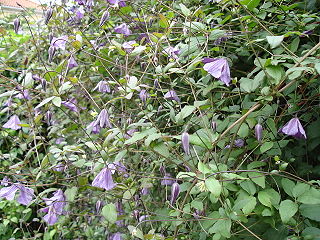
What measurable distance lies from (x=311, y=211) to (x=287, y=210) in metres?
0.09

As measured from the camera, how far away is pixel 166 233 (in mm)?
1529

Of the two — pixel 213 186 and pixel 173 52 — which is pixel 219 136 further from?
pixel 173 52

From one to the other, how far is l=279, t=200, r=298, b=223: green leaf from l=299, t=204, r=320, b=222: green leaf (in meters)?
0.05

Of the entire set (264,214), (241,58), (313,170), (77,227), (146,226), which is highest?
(241,58)

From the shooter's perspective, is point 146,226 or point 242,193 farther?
point 146,226

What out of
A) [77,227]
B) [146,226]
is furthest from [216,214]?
[77,227]

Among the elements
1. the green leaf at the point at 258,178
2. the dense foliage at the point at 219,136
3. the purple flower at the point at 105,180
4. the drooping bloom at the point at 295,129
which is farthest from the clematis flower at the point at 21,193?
the drooping bloom at the point at 295,129

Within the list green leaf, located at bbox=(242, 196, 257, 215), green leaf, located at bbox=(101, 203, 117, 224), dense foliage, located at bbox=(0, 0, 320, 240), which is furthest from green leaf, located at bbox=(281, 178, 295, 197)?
green leaf, located at bbox=(101, 203, 117, 224)

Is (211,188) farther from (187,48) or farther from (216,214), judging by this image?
(187,48)

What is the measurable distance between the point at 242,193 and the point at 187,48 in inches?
19.5

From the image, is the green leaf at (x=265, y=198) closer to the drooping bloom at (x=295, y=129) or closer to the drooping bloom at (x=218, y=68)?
the drooping bloom at (x=295, y=129)

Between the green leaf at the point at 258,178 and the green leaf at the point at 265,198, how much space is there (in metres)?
0.03

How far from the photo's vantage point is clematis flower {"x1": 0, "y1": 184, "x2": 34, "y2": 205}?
1.28 m

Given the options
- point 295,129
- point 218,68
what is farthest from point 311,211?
point 218,68
